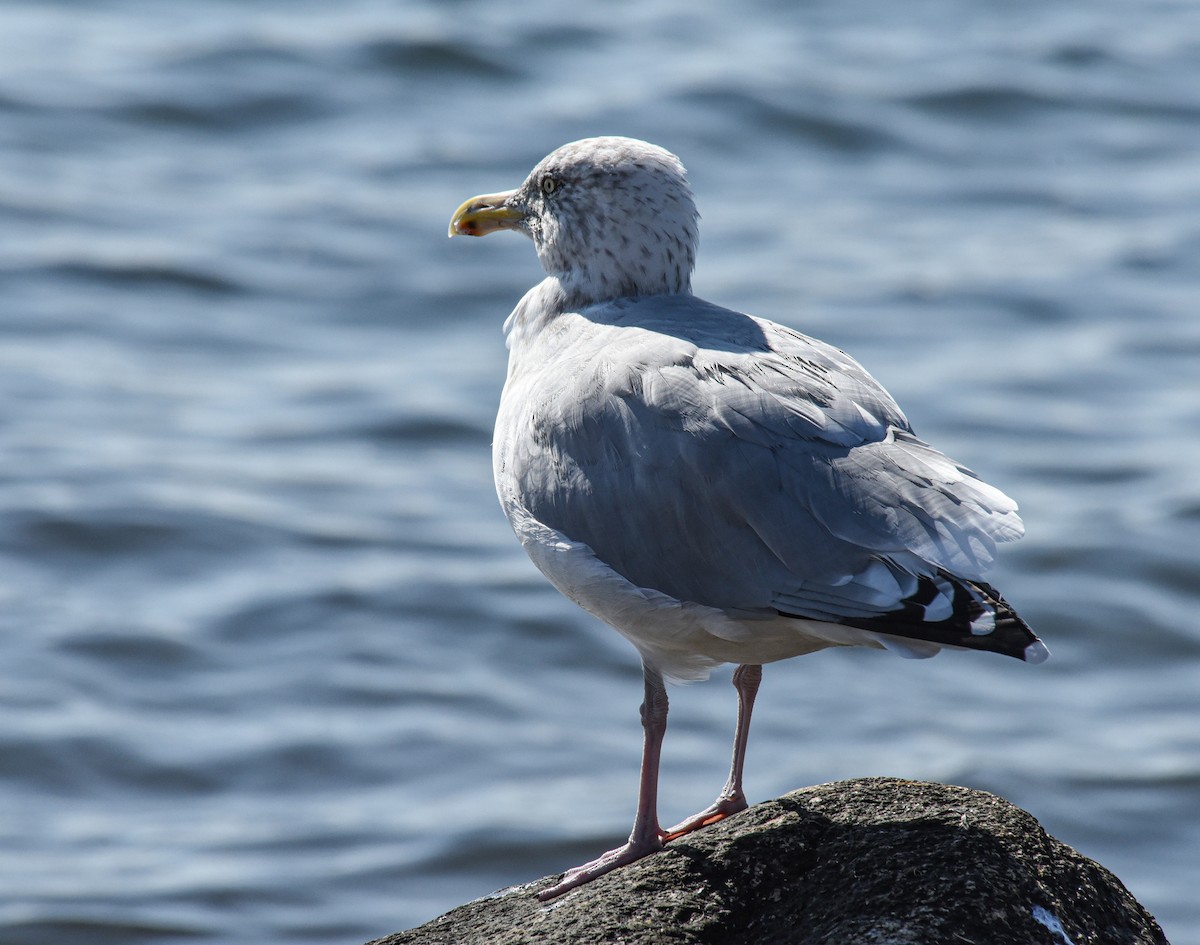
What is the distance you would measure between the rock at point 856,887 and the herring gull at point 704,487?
0.33 m

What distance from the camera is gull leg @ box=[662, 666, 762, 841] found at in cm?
524

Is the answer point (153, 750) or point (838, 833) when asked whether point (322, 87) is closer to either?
point (153, 750)

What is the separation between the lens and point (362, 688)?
10.1 m

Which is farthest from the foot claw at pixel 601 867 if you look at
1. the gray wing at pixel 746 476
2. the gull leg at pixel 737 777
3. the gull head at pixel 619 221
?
the gull head at pixel 619 221

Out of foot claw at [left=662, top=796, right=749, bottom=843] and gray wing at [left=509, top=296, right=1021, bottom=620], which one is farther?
foot claw at [left=662, top=796, right=749, bottom=843]

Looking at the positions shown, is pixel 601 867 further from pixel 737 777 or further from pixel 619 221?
pixel 619 221

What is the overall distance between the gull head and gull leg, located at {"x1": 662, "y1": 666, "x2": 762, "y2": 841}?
4.23 ft

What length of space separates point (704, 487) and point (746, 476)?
14 centimetres

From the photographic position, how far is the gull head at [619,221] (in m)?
5.64

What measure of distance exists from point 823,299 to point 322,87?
7.18 meters

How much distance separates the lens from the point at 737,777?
17.8 feet

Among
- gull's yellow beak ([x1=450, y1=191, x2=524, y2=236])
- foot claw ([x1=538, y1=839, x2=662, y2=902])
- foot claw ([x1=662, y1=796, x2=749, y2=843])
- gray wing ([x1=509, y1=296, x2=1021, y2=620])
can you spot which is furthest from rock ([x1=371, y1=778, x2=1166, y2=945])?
gull's yellow beak ([x1=450, y1=191, x2=524, y2=236])

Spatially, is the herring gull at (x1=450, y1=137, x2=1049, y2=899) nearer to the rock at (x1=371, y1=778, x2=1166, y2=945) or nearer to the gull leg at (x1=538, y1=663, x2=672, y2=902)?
the gull leg at (x1=538, y1=663, x2=672, y2=902)

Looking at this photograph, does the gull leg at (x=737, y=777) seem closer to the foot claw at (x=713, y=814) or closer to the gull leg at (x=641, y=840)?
the foot claw at (x=713, y=814)
